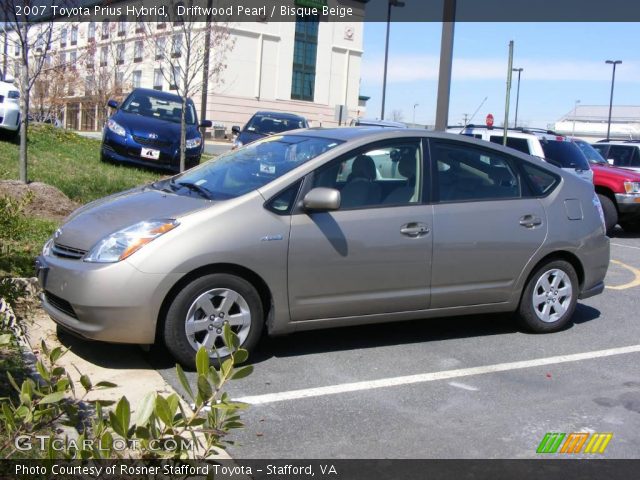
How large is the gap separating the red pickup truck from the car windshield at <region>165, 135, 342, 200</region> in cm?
941

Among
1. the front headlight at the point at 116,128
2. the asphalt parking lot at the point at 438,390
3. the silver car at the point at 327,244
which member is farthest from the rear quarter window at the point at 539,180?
the front headlight at the point at 116,128

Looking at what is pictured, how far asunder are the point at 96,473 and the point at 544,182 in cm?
489

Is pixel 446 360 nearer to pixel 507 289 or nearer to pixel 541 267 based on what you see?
pixel 507 289

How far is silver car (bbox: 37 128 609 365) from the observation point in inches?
190

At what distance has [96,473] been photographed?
2510 millimetres

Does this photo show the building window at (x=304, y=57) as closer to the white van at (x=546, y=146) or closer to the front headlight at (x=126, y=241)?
the white van at (x=546, y=146)

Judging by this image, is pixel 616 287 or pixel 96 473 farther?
pixel 616 287

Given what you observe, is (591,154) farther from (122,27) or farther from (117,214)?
(122,27)

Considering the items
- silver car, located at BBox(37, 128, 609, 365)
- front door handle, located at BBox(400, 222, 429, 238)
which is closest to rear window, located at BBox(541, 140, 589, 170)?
silver car, located at BBox(37, 128, 609, 365)

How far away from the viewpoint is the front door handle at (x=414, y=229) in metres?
5.59

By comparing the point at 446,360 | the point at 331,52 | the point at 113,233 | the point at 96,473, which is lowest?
the point at 446,360

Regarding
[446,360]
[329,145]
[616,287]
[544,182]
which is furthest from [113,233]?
[616,287]

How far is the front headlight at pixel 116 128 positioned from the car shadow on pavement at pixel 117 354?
839cm

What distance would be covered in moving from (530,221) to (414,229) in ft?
3.73
